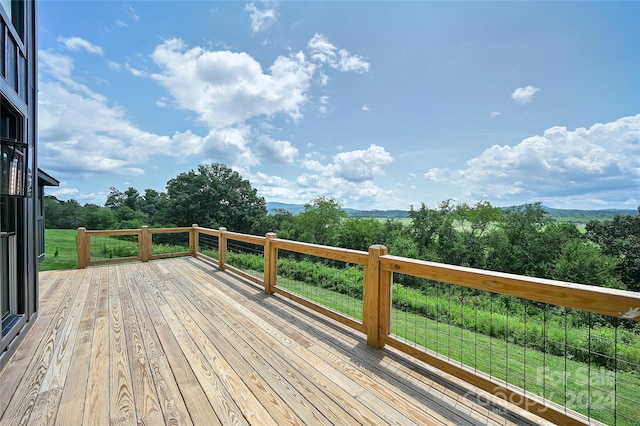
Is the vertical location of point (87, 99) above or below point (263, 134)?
below

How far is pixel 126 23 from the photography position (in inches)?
242

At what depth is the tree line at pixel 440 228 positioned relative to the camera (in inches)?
823

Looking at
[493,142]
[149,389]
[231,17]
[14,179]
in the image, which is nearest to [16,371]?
[149,389]

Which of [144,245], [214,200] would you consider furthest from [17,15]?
[214,200]

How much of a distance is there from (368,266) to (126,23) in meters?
7.77

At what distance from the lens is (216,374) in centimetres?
207

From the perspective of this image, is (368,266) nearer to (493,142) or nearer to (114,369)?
(114,369)

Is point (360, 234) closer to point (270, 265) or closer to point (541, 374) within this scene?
point (541, 374)

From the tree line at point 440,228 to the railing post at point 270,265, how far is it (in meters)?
21.1

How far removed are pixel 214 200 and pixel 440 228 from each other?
22202 mm

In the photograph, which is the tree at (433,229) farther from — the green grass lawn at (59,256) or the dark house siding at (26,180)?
the dark house siding at (26,180)

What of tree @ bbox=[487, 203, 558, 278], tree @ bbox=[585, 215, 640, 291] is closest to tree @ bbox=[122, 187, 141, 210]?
tree @ bbox=[487, 203, 558, 278]

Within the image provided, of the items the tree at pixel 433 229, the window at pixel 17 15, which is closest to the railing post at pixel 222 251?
the window at pixel 17 15

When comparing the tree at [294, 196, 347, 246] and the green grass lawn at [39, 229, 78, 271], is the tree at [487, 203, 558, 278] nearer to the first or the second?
the tree at [294, 196, 347, 246]
